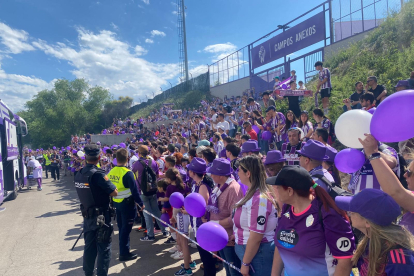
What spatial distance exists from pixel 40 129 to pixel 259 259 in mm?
59847

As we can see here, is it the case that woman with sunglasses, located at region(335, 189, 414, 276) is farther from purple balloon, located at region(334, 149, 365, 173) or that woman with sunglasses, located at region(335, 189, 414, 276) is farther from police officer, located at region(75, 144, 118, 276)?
police officer, located at region(75, 144, 118, 276)

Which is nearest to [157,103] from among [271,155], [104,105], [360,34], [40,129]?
[104,105]

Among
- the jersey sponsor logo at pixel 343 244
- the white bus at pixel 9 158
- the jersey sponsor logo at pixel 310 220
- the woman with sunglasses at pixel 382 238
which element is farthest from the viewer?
the white bus at pixel 9 158

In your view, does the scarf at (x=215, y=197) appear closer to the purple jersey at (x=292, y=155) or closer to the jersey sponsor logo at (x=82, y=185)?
the jersey sponsor logo at (x=82, y=185)

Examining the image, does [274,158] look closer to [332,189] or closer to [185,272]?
[332,189]

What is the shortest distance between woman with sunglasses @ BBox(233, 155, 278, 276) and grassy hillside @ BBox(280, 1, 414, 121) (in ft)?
22.3

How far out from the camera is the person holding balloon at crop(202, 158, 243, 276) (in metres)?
3.06

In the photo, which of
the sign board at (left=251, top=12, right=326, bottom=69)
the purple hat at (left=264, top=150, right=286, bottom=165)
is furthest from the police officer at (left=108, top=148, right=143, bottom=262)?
the sign board at (left=251, top=12, right=326, bottom=69)

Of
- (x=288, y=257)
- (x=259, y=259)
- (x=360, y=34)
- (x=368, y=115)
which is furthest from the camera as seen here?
(x=360, y=34)

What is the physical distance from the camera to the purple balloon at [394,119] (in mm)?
2137

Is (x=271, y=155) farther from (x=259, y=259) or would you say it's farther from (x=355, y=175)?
(x=259, y=259)

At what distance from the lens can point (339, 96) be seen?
9.31 metres

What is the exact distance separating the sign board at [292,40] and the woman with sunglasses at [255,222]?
1430 centimetres

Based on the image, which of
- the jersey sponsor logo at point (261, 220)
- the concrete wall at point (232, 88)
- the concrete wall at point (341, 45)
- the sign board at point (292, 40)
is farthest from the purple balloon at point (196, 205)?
the concrete wall at point (232, 88)
